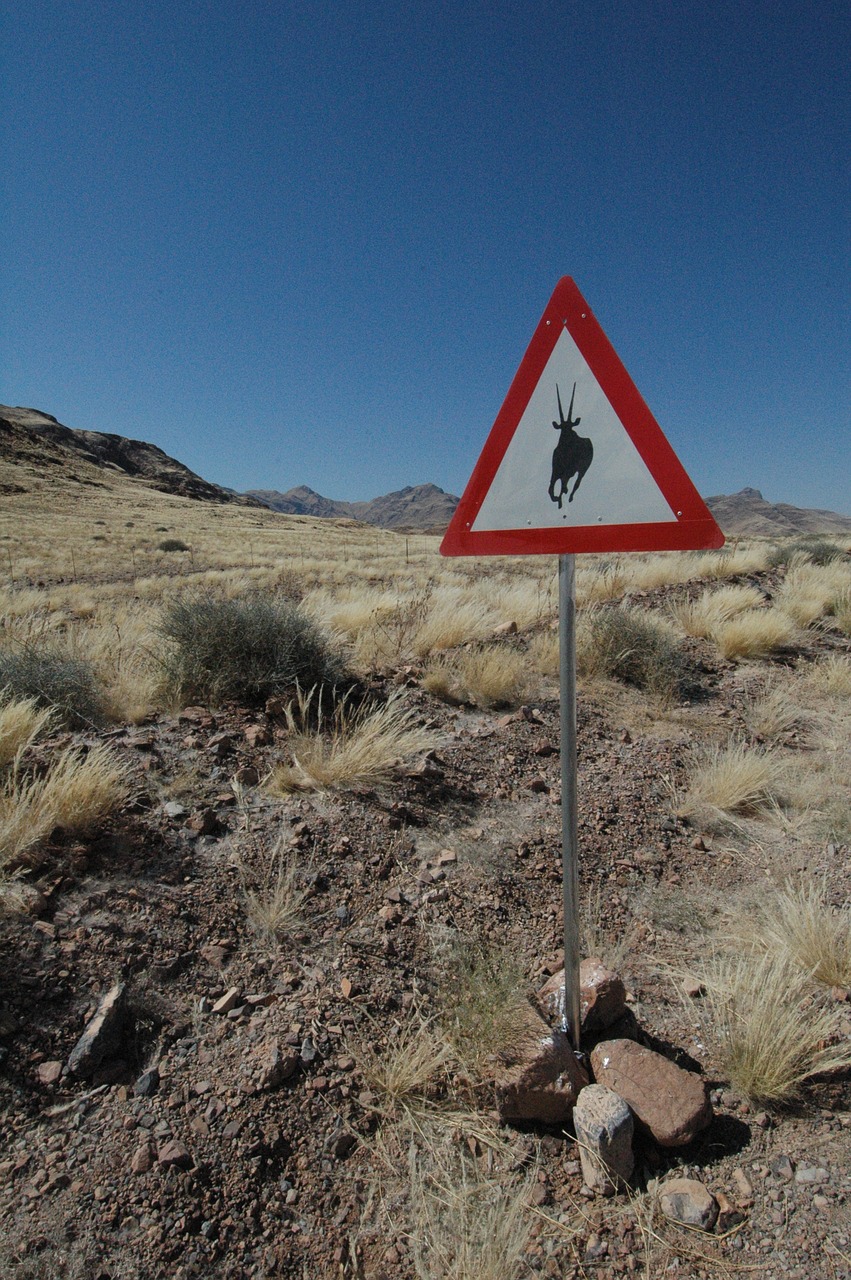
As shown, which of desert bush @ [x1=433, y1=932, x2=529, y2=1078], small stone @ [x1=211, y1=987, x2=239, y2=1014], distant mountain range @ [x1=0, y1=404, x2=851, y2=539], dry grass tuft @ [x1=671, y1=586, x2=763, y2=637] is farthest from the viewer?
distant mountain range @ [x1=0, y1=404, x2=851, y2=539]

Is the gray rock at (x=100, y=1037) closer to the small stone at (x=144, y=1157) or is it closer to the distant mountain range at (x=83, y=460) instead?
the small stone at (x=144, y=1157)

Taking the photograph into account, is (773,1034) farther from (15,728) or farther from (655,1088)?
(15,728)

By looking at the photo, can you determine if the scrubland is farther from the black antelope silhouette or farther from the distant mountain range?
the distant mountain range

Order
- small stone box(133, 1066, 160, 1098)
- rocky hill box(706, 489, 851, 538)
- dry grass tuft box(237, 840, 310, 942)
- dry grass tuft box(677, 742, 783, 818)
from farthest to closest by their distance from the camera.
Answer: rocky hill box(706, 489, 851, 538), dry grass tuft box(677, 742, 783, 818), dry grass tuft box(237, 840, 310, 942), small stone box(133, 1066, 160, 1098)

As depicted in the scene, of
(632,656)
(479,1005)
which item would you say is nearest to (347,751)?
(479,1005)

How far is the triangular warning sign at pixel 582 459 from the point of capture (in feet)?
5.37

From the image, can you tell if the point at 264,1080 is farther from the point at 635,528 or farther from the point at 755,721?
the point at 755,721

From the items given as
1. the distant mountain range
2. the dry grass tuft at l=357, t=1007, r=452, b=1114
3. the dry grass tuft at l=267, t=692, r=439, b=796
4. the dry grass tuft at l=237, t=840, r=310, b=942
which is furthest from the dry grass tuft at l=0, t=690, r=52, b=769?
the distant mountain range

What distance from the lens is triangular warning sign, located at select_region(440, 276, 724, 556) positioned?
164cm

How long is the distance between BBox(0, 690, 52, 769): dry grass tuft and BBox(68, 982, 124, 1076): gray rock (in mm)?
1525

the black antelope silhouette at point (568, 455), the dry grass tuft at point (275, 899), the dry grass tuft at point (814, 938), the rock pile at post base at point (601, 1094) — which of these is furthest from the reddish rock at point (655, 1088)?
the black antelope silhouette at point (568, 455)

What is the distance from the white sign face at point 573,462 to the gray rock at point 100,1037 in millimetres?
1876

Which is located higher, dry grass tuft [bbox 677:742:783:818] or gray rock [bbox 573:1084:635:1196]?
dry grass tuft [bbox 677:742:783:818]

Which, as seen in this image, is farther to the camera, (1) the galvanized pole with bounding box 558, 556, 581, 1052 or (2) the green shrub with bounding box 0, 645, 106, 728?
(2) the green shrub with bounding box 0, 645, 106, 728
